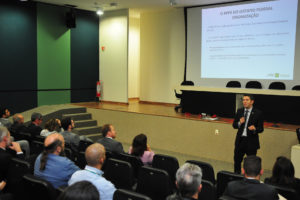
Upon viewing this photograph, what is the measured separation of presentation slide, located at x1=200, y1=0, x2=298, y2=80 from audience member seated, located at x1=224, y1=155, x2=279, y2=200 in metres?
6.26

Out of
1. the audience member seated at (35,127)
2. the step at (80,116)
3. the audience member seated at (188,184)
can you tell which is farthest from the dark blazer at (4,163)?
the step at (80,116)

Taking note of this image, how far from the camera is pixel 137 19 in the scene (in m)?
12.7

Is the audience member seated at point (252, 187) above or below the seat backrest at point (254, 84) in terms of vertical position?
below

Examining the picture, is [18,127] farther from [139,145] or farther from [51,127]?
[139,145]

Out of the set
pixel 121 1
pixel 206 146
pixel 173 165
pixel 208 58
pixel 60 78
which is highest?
pixel 121 1

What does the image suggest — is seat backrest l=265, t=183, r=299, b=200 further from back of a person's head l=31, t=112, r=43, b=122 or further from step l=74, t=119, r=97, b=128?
step l=74, t=119, r=97, b=128

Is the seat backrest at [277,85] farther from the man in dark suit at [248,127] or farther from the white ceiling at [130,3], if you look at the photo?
the man in dark suit at [248,127]

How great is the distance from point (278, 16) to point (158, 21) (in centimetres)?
421

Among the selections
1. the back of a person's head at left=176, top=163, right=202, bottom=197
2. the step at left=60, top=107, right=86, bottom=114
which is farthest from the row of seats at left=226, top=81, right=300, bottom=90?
the back of a person's head at left=176, top=163, right=202, bottom=197

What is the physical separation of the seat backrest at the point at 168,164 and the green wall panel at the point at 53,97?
7015 mm

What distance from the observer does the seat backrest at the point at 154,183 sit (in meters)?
3.14

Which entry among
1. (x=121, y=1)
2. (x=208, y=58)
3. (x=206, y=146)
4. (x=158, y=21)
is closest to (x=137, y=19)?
(x=158, y=21)

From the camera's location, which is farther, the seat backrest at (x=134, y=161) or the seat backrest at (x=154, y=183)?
the seat backrest at (x=134, y=161)

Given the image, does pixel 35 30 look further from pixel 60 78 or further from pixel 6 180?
pixel 6 180
